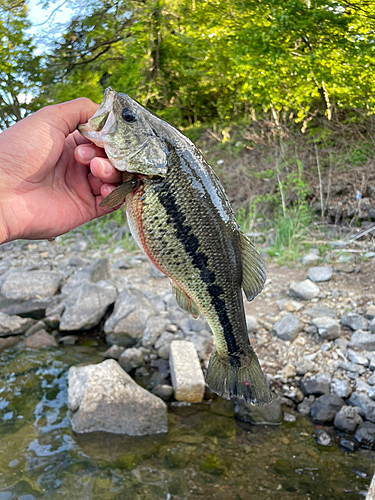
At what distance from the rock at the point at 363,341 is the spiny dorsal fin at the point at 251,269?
12.6 ft

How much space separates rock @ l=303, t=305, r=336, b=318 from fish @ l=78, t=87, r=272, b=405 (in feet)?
13.6

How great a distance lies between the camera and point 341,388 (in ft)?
16.2

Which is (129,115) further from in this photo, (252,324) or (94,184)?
(252,324)

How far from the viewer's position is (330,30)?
26.2 feet

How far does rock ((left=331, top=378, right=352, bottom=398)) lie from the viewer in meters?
4.89

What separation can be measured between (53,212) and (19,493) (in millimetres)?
3178

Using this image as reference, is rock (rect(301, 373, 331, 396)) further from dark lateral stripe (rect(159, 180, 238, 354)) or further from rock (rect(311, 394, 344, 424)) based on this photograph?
dark lateral stripe (rect(159, 180, 238, 354))

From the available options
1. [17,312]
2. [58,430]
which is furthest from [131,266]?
[58,430]

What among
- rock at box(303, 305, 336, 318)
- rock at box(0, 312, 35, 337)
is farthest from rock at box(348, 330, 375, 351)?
rock at box(0, 312, 35, 337)

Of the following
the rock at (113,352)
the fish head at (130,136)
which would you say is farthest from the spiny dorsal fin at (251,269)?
the rock at (113,352)

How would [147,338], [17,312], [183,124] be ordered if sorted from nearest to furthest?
[147,338] < [17,312] < [183,124]

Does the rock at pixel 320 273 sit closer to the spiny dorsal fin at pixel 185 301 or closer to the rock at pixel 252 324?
the rock at pixel 252 324

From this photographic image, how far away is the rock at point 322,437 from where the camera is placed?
14.9 feet

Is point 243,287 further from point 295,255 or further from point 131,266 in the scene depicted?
point 131,266
